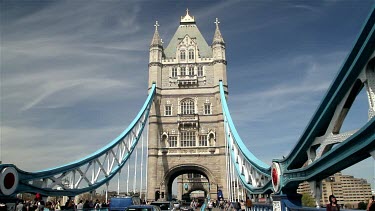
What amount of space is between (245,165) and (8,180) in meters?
21.1

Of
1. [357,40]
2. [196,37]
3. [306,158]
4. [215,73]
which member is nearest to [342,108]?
[357,40]

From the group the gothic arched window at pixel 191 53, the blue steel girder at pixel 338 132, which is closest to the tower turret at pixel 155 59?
the gothic arched window at pixel 191 53

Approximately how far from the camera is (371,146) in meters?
9.62

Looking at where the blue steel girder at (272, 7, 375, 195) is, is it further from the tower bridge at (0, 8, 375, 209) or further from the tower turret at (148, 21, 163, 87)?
the tower turret at (148, 21, 163, 87)

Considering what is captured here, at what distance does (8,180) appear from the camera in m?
14.6

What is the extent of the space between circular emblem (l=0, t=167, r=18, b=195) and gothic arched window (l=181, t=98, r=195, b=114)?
3040cm

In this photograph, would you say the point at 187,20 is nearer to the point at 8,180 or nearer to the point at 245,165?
the point at 245,165

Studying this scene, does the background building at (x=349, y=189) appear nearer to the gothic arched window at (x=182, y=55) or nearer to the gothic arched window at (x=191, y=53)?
the gothic arched window at (x=191, y=53)

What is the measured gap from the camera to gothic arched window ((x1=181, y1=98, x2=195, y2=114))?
147ft

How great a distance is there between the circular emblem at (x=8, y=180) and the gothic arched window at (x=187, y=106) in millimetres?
30405

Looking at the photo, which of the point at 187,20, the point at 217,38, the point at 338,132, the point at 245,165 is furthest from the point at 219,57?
the point at 338,132

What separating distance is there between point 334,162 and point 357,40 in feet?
13.2

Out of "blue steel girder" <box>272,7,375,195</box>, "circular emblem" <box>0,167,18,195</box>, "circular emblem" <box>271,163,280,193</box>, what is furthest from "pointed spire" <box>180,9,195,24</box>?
"circular emblem" <box>0,167,18,195</box>

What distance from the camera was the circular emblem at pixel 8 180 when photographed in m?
14.1
